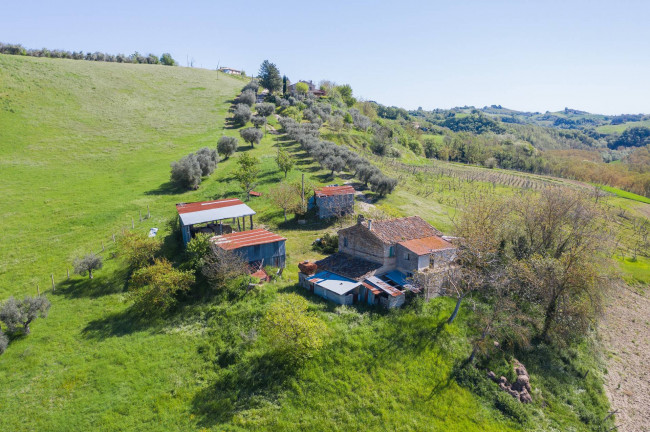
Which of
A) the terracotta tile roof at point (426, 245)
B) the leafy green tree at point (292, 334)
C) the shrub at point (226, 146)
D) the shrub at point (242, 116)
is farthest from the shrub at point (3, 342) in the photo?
the shrub at point (242, 116)

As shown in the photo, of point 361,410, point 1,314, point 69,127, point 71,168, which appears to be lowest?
point 361,410

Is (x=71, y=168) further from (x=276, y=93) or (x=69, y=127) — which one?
(x=276, y=93)

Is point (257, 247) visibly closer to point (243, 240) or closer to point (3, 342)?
point (243, 240)

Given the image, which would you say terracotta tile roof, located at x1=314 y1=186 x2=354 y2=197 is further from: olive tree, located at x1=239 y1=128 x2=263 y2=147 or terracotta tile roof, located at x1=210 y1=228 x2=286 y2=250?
olive tree, located at x1=239 y1=128 x2=263 y2=147

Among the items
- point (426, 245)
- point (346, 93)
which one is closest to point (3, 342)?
point (426, 245)

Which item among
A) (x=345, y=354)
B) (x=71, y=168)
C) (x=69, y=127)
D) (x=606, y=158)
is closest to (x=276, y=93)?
(x=69, y=127)

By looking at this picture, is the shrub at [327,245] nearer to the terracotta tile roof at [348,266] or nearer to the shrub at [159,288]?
the terracotta tile roof at [348,266]
